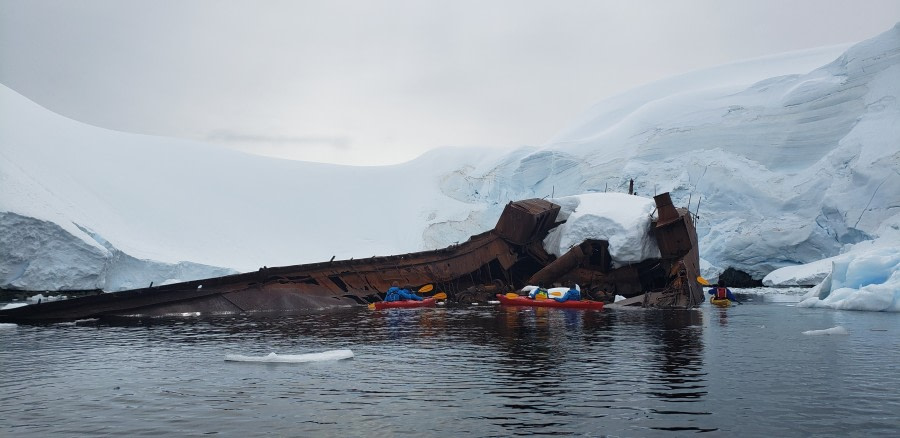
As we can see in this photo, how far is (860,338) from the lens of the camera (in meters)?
17.2

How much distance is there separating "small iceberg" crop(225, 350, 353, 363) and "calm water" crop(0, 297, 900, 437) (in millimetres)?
213

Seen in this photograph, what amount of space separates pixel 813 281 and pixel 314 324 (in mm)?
30633

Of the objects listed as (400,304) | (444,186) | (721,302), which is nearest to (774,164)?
(721,302)

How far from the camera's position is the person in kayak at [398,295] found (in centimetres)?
3060

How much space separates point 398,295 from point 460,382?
19.2 m

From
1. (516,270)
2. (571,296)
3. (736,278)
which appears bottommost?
(571,296)

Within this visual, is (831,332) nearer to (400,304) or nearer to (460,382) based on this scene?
(460,382)

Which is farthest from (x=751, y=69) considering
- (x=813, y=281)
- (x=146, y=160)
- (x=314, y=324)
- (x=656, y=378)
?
(x=656, y=378)

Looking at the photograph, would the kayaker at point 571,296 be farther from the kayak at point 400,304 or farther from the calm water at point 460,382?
the calm water at point 460,382

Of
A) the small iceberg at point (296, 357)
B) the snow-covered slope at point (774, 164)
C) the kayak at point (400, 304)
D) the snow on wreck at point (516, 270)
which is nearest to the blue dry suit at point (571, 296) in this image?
Answer: the snow on wreck at point (516, 270)

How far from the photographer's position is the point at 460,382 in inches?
462

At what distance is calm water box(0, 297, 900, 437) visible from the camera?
888 cm

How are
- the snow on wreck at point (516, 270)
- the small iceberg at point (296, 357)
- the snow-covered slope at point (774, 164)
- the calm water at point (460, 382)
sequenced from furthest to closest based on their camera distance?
the snow-covered slope at point (774, 164)
the snow on wreck at point (516, 270)
the small iceberg at point (296, 357)
the calm water at point (460, 382)

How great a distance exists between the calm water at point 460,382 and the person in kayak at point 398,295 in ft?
31.5
